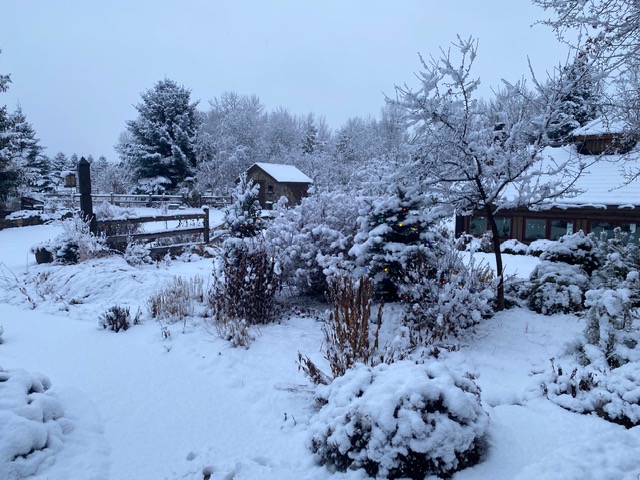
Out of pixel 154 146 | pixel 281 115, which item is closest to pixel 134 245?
pixel 154 146

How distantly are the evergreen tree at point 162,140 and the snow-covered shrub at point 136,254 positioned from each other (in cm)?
1993

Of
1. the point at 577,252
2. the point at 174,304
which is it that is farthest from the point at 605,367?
the point at 174,304

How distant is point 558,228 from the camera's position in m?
15.5

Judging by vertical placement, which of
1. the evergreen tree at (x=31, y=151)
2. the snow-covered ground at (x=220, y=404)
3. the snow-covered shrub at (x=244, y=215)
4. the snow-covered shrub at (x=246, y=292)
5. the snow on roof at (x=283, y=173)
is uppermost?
the evergreen tree at (x=31, y=151)

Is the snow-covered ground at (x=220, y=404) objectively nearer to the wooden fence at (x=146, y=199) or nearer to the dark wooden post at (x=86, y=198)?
the dark wooden post at (x=86, y=198)

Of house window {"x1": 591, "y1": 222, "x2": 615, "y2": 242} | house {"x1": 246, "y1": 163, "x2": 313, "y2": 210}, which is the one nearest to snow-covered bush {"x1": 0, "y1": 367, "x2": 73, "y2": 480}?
A: house window {"x1": 591, "y1": 222, "x2": 615, "y2": 242}

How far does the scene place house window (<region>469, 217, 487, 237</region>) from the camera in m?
17.4

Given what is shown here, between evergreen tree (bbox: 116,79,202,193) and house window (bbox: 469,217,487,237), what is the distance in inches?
820

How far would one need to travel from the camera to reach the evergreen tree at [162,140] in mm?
28828

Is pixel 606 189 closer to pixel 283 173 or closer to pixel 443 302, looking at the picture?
pixel 443 302

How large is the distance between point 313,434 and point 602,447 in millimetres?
2069

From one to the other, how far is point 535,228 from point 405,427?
15710mm

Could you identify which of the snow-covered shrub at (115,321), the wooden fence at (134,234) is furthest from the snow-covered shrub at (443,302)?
the wooden fence at (134,234)

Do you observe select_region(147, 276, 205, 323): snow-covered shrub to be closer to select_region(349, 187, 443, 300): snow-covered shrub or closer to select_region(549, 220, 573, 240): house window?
select_region(349, 187, 443, 300): snow-covered shrub
